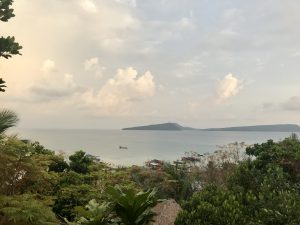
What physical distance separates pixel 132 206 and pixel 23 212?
97.0 inches

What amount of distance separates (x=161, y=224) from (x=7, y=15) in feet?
27.7

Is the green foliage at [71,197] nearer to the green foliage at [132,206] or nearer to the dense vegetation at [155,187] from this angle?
the dense vegetation at [155,187]

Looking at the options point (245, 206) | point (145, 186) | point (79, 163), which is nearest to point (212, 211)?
point (245, 206)

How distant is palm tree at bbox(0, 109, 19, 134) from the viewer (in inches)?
494

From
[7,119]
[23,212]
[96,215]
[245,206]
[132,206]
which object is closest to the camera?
[245,206]

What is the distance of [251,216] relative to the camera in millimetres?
7828

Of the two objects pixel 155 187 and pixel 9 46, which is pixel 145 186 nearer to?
pixel 155 187

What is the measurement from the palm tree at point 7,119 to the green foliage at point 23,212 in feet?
8.85

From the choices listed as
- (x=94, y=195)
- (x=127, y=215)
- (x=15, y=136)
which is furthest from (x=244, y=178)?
(x=15, y=136)

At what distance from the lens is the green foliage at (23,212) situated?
9.74 m

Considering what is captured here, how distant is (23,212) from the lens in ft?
31.9

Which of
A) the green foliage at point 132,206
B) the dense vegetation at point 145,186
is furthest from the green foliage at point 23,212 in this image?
the green foliage at point 132,206

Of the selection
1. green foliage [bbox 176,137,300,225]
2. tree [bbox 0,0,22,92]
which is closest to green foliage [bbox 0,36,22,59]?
tree [bbox 0,0,22,92]

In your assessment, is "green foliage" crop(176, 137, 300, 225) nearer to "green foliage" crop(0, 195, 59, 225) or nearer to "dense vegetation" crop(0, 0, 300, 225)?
"dense vegetation" crop(0, 0, 300, 225)
